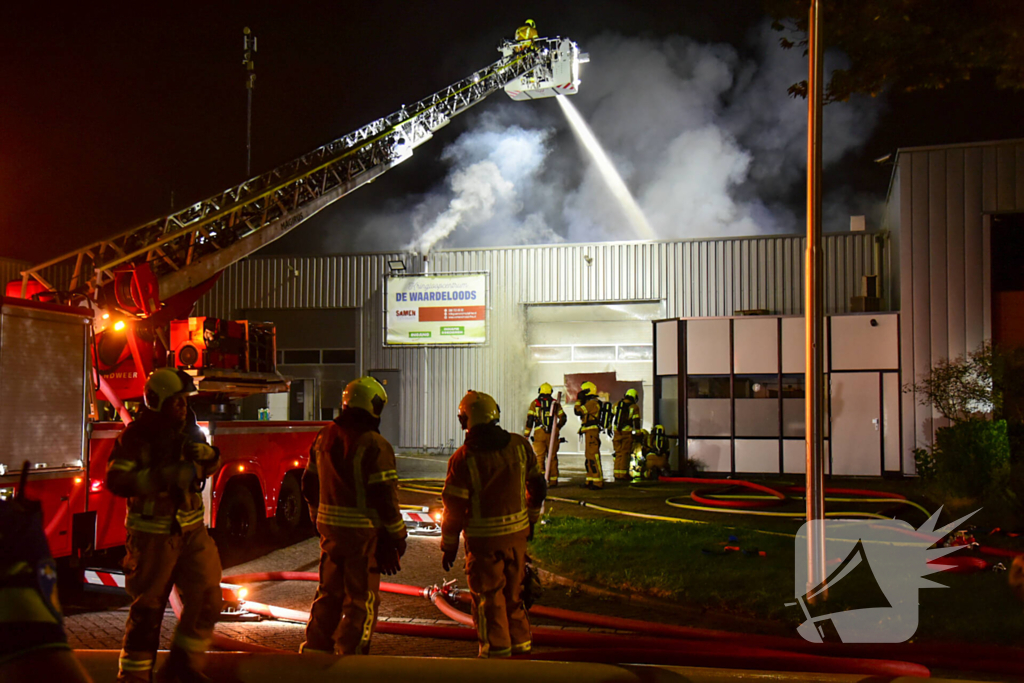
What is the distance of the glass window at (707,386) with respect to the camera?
1605 centimetres

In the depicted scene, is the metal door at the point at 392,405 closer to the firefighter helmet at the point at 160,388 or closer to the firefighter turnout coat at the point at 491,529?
the firefighter helmet at the point at 160,388

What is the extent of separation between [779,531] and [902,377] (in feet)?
26.4

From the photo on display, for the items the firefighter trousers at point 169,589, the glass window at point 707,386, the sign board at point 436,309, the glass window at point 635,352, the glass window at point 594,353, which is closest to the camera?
the firefighter trousers at point 169,589

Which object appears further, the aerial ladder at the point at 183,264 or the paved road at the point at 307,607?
the aerial ladder at the point at 183,264

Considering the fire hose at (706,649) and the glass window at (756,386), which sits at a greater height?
the glass window at (756,386)

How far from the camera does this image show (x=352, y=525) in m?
4.38

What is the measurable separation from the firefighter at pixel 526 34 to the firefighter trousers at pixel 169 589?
62.9 feet

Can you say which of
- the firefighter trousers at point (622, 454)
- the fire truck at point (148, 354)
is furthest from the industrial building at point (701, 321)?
the fire truck at point (148, 354)

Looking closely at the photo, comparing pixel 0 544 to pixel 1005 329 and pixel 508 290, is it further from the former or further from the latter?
pixel 508 290

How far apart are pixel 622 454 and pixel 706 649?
379 inches

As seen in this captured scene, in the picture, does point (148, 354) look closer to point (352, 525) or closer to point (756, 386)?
point (352, 525)

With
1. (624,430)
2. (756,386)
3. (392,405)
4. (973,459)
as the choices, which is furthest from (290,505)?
(392,405)

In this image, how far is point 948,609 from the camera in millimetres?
5887

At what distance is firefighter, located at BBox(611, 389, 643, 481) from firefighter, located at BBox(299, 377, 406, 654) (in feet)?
31.5
